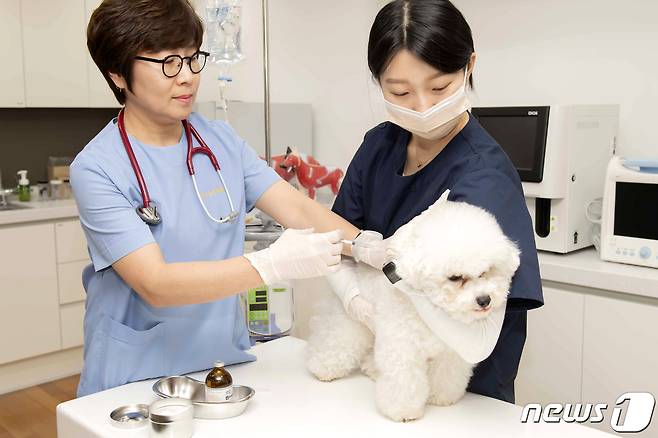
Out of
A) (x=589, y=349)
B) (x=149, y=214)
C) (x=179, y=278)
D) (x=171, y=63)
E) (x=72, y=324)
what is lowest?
(x=72, y=324)

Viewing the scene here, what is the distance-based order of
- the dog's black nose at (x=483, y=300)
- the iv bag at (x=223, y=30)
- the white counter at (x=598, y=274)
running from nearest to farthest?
the dog's black nose at (x=483, y=300), the white counter at (x=598, y=274), the iv bag at (x=223, y=30)

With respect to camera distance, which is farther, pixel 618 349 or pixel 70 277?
pixel 70 277

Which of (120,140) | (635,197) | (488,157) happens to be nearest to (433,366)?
(488,157)

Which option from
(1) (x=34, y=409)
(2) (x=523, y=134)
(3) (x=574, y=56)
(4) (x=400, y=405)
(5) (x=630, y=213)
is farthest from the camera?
(1) (x=34, y=409)

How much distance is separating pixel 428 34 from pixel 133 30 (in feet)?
1.98

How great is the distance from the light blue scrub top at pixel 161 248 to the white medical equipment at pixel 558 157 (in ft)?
4.64

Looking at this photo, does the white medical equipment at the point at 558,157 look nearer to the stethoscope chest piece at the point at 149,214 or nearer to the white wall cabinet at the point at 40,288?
the stethoscope chest piece at the point at 149,214

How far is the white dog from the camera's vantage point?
112 centimetres

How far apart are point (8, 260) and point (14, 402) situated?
75 centimetres

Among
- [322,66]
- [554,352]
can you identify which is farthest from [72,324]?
[554,352]

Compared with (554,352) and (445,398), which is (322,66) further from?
(445,398)

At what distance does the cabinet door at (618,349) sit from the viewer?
2.28 meters

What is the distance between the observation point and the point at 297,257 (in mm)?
1365

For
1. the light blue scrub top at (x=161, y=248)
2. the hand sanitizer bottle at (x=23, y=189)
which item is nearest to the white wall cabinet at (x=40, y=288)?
Answer: the hand sanitizer bottle at (x=23, y=189)
